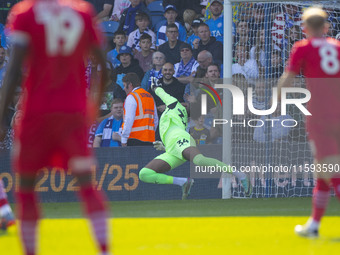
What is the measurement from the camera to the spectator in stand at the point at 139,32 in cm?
1455

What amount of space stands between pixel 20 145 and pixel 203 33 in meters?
10.3

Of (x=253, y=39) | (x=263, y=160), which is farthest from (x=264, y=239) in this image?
(x=253, y=39)

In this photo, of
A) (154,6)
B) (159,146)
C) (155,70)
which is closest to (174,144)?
(159,146)

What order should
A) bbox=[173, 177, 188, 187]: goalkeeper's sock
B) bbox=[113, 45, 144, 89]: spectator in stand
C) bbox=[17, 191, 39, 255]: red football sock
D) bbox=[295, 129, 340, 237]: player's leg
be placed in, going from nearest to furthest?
bbox=[17, 191, 39, 255]: red football sock
bbox=[295, 129, 340, 237]: player's leg
bbox=[173, 177, 188, 187]: goalkeeper's sock
bbox=[113, 45, 144, 89]: spectator in stand

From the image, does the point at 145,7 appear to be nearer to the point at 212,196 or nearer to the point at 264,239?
the point at 212,196

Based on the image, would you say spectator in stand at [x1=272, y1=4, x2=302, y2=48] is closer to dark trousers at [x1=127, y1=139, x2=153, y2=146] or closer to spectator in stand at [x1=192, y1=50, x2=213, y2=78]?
spectator in stand at [x1=192, y1=50, x2=213, y2=78]

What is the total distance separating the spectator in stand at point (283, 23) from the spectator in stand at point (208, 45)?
115cm

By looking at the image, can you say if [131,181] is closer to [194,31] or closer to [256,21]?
[194,31]

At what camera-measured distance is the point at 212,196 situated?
42.0 feet

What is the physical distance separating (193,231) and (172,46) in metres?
8.00

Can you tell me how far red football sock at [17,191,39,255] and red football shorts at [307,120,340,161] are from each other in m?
2.62

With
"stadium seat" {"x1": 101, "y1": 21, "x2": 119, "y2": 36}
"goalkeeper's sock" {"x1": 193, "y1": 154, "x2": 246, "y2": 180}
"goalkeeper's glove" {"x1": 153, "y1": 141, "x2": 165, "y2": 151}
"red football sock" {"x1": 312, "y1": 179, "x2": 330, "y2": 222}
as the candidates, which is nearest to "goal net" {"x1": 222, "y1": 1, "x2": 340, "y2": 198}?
"goalkeeper's sock" {"x1": 193, "y1": 154, "x2": 246, "y2": 180}

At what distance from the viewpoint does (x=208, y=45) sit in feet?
46.1

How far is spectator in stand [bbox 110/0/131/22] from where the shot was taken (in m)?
14.9
